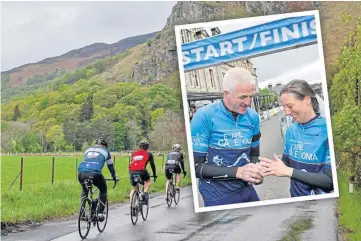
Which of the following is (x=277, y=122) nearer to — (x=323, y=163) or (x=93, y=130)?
(x=323, y=163)

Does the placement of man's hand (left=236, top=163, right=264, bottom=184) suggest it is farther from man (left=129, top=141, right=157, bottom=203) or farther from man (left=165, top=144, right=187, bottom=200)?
man (left=165, top=144, right=187, bottom=200)

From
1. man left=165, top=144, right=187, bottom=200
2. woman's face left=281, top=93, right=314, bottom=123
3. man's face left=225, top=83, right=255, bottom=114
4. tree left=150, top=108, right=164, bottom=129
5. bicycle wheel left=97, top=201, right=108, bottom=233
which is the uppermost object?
tree left=150, top=108, right=164, bottom=129

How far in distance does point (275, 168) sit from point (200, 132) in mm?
620

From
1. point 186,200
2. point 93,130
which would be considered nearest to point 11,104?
point 93,130

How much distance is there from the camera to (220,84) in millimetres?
4543

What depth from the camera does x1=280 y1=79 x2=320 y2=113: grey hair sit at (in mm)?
4566

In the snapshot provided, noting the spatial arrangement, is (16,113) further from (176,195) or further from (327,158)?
(327,158)

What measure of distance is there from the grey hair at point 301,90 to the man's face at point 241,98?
0.26m

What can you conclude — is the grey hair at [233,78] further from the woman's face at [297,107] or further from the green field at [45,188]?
the green field at [45,188]

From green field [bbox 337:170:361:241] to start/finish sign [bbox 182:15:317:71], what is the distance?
162 inches

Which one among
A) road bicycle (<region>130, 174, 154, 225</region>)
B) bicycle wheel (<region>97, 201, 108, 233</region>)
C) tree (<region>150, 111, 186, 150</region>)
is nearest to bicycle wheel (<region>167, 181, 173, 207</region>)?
road bicycle (<region>130, 174, 154, 225</region>)

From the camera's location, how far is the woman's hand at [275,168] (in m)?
4.54

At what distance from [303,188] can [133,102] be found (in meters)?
A: 12.4

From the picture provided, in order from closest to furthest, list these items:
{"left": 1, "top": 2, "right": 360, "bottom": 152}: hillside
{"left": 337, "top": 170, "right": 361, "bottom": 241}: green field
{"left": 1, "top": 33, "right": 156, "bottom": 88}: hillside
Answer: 1. {"left": 337, "top": 170, "right": 361, "bottom": 241}: green field
2. {"left": 1, "top": 2, "right": 360, "bottom": 152}: hillside
3. {"left": 1, "top": 33, "right": 156, "bottom": 88}: hillside
